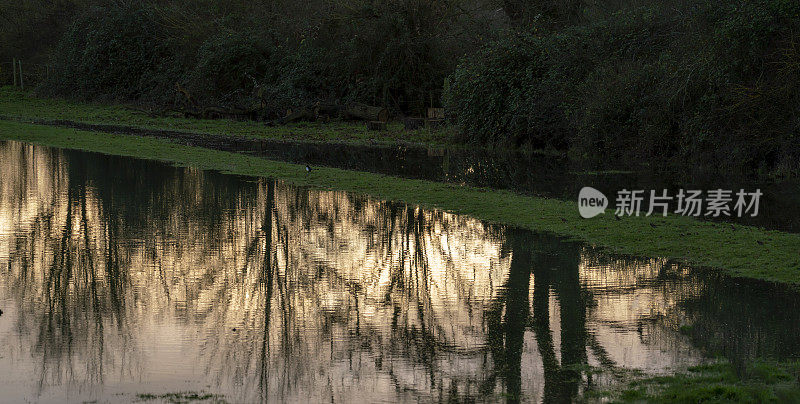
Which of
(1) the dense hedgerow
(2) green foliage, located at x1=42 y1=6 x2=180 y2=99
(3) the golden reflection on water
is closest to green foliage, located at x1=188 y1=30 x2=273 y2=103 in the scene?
(2) green foliage, located at x1=42 y1=6 x2=180 y2=99

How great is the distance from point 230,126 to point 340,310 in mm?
29096

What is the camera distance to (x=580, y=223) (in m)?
14.4

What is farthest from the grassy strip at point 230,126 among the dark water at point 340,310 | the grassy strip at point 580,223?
the dark water at point 340,310

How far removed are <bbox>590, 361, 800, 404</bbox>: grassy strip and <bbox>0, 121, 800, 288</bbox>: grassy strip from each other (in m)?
3.65

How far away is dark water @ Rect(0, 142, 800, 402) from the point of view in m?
7.12

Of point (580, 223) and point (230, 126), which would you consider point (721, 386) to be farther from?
point (230, 126)

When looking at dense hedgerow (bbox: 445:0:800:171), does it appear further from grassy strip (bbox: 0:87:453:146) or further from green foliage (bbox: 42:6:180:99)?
green foliage (bbox: 42:6:180:99)

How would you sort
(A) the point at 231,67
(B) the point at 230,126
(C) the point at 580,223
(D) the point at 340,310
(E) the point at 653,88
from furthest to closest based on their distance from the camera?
(A) the point at 231,67 → (B) the point at 230,126 → (E) the point at 653,88 → (C) the point at 580,223 → (D) the point at 340,310

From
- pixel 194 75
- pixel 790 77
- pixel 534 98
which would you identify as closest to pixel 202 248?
pixel 790 77

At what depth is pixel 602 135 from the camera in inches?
989

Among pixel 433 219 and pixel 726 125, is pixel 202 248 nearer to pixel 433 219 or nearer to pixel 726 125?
pixel 433 219

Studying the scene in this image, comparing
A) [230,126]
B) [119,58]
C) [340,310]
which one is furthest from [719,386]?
[119,58]

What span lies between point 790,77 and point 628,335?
13944 mm

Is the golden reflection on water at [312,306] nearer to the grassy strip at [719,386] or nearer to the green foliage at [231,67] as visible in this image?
the grassy strip at [719,386]
